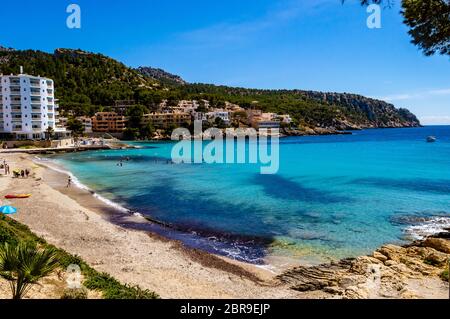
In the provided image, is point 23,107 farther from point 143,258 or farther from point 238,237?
point 143,258

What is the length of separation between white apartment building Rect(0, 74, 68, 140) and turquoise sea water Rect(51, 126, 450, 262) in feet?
132

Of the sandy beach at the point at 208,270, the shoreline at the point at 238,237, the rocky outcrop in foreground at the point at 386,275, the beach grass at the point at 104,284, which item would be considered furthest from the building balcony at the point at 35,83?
the rocky outcrop in foreground at the point at 386,275

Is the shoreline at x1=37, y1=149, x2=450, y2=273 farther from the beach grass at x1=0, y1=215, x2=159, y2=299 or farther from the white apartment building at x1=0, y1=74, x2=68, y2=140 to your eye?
the white apartment building at x1=0, y1=74, x2=68, y2=140

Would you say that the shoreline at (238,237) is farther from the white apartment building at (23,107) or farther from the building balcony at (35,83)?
the building balcony at (35,83)

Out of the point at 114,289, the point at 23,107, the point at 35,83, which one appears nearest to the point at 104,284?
the point at 114,289

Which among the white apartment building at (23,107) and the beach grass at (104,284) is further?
the white apartment building at (23,107)

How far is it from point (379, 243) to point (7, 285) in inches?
714

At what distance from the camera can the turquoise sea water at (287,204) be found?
839 inches

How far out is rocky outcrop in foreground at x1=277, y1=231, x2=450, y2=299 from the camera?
35.1 ft

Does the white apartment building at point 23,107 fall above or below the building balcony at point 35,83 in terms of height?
below

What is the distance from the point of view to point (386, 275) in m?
12.6

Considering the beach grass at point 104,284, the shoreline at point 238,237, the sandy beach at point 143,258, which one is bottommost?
the shoreline at point 238,237

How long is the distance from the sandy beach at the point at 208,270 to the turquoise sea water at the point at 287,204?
2.47 m
